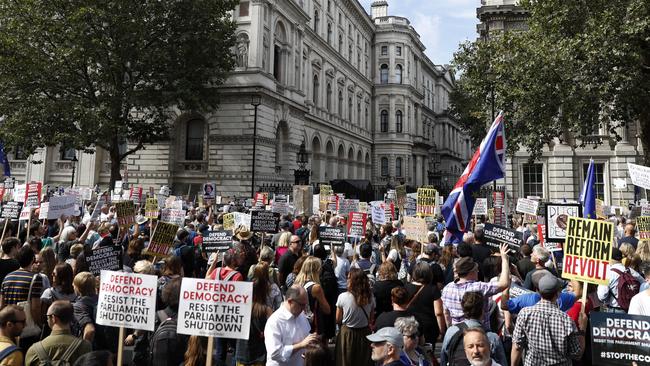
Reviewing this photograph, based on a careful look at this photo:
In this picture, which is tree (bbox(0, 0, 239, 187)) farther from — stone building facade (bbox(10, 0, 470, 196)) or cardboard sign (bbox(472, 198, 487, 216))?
cardboard sign (bbox(472, 198, 487, 216))

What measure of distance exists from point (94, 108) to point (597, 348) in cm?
2725

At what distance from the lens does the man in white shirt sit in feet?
15.4

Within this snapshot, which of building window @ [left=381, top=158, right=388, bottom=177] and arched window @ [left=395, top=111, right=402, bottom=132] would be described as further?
arched window @ [left=395, top=111, right=402, bottom=132]

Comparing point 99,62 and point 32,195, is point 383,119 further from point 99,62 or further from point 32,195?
point 32,195

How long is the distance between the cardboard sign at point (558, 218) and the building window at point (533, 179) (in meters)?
25.2

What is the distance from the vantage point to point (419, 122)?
69.2m

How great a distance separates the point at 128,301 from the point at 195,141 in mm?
31467

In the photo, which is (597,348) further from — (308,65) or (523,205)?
(308,65)

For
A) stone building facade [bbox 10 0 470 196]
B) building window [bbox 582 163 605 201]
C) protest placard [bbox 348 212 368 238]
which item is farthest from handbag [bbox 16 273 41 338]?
building window [bbox 582 163 605 201]

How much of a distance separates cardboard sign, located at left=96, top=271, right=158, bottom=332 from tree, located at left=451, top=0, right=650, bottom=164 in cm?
1893

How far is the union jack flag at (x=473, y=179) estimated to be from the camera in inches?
322

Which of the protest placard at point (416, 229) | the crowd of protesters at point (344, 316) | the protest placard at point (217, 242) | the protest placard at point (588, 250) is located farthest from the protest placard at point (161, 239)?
the protest placard at point (588, 250)

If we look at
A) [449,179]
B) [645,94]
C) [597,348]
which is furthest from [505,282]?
[449,179]

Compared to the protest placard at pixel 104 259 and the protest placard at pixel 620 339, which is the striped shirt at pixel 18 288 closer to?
the protest placard at pixel 104 259
